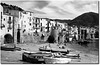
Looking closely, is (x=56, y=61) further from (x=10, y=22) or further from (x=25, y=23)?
(x=25, y=23)

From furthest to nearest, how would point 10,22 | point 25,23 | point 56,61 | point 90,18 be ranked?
point 90,18
point 25,23
point 10,22
point 56,61

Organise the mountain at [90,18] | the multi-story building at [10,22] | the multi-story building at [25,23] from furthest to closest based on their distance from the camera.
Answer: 1. the multi-story building at [25,23]
2. the multi-story building at [10,22]
3. the mountain at [90,18]

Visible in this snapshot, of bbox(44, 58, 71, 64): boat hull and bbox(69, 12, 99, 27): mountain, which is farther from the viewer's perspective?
bbox(69, 12, 99, 27): mountain

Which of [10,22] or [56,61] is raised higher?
[10,22]

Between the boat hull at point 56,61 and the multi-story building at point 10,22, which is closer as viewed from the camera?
the boat hull at point 56,61

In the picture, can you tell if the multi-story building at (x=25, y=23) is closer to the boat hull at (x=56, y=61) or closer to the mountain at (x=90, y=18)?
the mountain at (x=90, y=18)

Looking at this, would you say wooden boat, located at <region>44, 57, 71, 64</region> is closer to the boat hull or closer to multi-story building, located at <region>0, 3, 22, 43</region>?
the boat hull

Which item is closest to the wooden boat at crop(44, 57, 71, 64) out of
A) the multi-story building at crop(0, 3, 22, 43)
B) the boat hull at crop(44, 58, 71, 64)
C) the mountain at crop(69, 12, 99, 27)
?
the boat hull at crop(44, 58, 71, 64)

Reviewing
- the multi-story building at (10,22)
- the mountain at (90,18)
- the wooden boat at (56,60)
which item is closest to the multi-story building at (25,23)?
the multi-story building at (10,22)

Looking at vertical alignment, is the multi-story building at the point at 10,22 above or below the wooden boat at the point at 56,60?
above

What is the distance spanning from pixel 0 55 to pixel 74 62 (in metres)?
3.38

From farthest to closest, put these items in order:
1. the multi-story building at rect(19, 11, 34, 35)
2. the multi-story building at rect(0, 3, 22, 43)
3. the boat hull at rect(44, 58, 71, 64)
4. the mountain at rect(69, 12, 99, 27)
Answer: the multi-story building at rect(19, 11, 34, 35)
the multi-story building at rect(0, 3, 22, 43)
the mountain at rect(69, 12, 99, 27)
the boat hull at rect(44, 58, 71, 64)

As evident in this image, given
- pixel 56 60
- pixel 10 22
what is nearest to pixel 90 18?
pixel 10 22

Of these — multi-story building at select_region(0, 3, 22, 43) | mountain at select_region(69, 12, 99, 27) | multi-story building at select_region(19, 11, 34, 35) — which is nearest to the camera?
mountain at select_region(69, 12, 99, 27)
